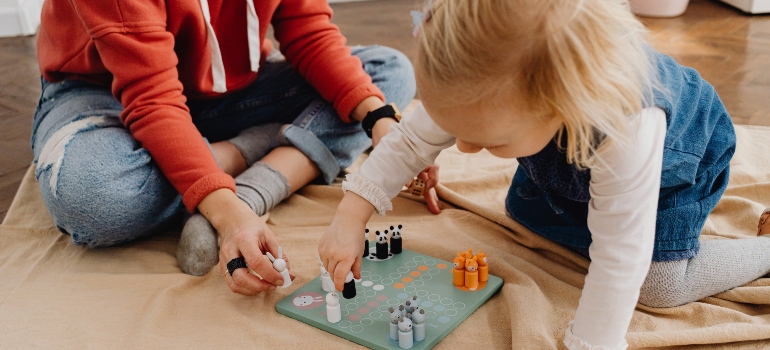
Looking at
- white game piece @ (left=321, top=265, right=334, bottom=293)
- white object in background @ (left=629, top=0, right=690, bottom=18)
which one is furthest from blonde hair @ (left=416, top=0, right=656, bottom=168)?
white object in background @ (left=629, top=0, right=690, bottom=18)

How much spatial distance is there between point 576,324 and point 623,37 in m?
0.35

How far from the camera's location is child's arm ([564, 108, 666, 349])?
Result: 80 cm

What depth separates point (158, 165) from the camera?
47.6 inches

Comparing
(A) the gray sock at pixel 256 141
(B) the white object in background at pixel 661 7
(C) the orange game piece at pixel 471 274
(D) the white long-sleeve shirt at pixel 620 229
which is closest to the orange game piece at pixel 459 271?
(C) the orange game piece at pixel 471 274

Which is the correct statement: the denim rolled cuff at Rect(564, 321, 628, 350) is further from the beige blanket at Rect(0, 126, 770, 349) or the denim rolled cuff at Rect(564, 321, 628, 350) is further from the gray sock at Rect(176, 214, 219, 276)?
the gray sock at Rect(176, 214, 219, 276)

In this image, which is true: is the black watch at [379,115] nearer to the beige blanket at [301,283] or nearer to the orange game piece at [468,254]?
the beige blanket at [301,283]

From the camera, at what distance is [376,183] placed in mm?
1032

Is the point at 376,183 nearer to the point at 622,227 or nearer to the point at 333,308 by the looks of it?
the point at 333,308

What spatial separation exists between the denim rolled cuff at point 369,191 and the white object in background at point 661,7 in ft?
6.79

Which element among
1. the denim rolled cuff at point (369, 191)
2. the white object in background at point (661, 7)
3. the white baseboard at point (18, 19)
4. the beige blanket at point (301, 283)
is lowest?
the white object in background at point (661, 7)

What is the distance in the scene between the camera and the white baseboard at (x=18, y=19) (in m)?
2.76

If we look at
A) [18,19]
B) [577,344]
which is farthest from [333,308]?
[18,19]

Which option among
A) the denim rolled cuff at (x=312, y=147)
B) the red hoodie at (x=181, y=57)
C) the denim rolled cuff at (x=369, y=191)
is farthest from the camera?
the denim rolled cuff at (x=312, y=147)

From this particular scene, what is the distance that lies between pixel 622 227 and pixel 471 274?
11.5 inches
